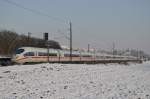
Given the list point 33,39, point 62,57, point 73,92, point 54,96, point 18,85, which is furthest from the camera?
point 33,39

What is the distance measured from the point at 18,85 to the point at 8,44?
81235mm

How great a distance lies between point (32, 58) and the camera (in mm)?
45406

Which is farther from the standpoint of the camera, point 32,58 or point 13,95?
point 32,58

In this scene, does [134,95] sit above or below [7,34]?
below

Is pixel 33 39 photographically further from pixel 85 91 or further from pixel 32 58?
pixel 85 91

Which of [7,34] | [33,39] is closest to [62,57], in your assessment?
[7,34]

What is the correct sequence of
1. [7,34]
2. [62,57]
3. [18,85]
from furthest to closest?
[7,34] → [62,57] → [18,85]

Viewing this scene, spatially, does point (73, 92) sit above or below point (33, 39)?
below

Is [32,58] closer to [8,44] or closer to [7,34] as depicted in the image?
[8,44]

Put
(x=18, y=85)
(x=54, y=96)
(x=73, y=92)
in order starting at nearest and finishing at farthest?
(x=54, y=96)
(x=73, y=92)
(x=18, y=85)

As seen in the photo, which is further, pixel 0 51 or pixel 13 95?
pixel 0 51

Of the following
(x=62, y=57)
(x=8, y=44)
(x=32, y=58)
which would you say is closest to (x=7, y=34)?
(x=8, y=44)

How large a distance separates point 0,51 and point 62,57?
39.5 meters

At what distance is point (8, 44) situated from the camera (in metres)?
95.3
